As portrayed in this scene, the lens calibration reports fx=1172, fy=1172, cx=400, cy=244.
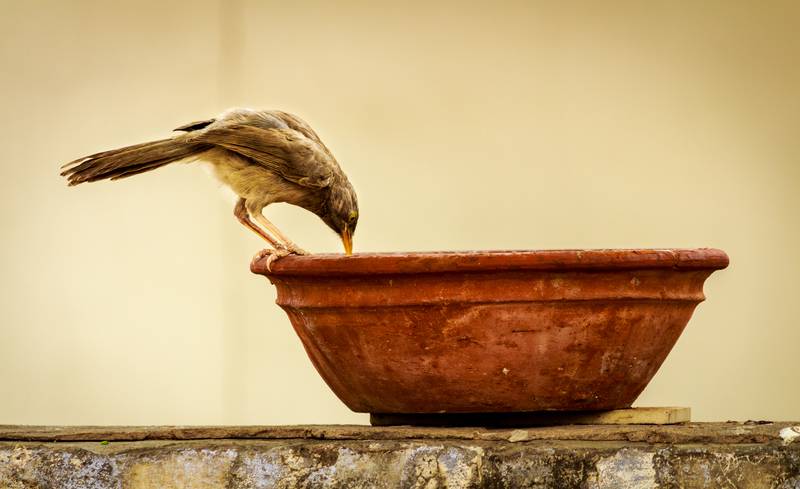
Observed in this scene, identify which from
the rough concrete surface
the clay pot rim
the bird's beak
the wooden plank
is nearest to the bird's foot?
the clay pot rim

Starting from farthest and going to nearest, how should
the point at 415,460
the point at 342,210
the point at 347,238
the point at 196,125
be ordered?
1. the point at 347,238
2. the point at 342,210
3. the point at 196,125
4. the point at 415,460

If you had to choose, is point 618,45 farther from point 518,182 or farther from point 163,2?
point 163,2

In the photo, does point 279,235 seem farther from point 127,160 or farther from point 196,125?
point 127,160

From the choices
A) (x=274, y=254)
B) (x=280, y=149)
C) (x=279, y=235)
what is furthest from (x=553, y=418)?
(x=280, y=149)

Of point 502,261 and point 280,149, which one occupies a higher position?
point 280,149

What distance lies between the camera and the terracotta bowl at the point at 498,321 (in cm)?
278

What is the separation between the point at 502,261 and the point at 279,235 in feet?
3.49

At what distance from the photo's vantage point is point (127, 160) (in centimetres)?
331

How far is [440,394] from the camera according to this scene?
9.49 ft

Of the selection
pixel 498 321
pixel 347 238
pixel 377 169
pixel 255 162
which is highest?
pixel 377 169

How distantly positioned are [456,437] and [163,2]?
12.5 feet

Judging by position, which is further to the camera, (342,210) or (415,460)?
(342,210)

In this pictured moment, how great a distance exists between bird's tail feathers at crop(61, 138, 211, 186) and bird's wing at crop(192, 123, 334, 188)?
0.08m

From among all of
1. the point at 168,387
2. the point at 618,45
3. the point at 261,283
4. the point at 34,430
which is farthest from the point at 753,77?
the point at 34,430
